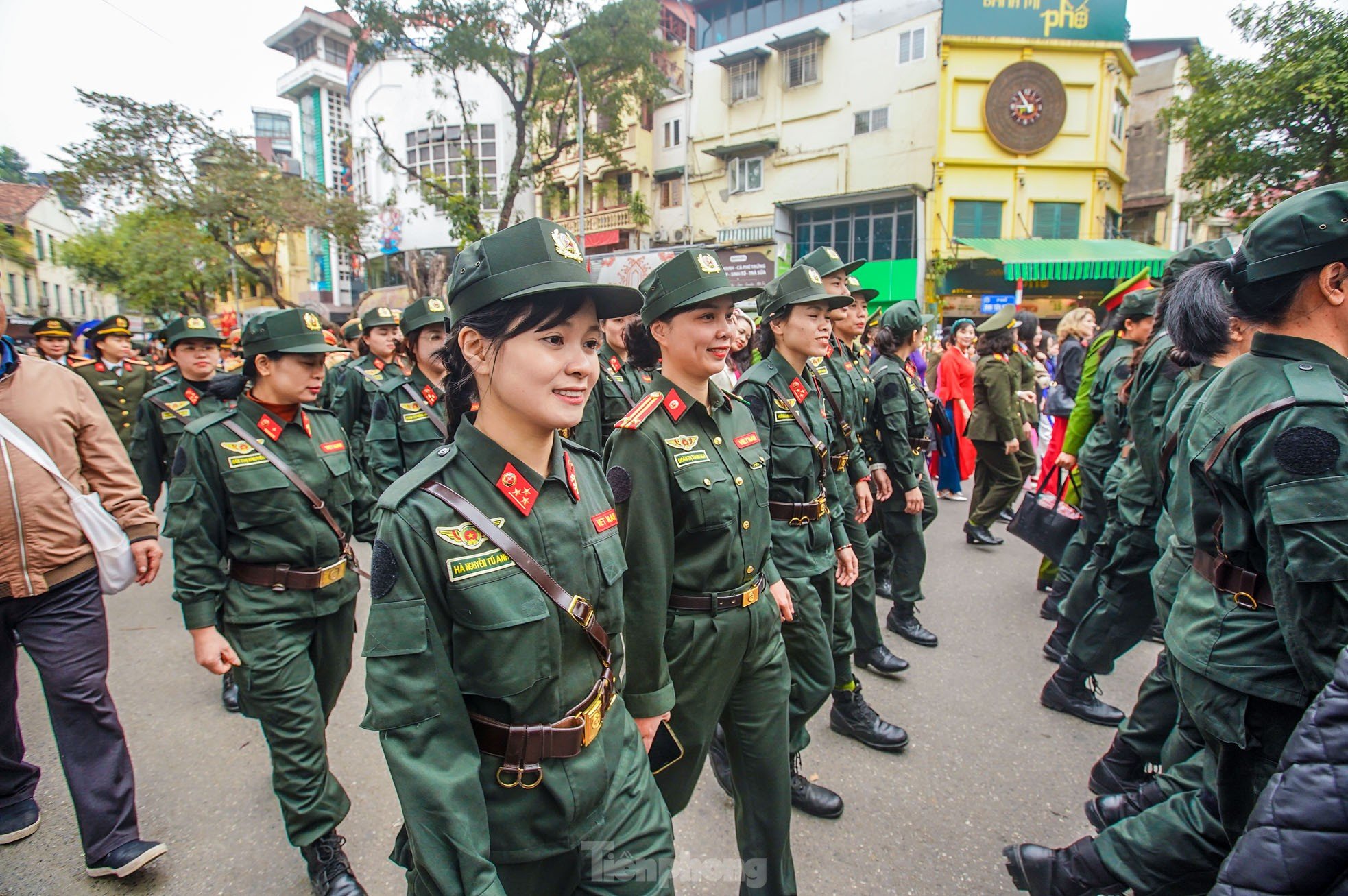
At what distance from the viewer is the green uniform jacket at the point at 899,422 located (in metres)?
4.53

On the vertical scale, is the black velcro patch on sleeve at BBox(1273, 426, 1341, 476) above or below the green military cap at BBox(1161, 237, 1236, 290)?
below

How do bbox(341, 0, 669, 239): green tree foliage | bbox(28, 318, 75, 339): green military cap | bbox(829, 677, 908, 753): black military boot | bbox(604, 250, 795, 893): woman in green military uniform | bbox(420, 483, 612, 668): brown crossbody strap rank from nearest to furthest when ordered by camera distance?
bbox(420, 483, 612, 668): brown crossbody strap, bbox(604, 250, 795, 893): woman in green military uniform, bbox(829, 677, 908, 753): black military boot, bbox(28, 318, 75, 339): green military cap, bbox(341, 0, 669, 239): green tree foliage

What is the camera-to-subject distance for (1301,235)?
1755 millimetres

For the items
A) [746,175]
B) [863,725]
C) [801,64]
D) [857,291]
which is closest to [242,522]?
[863,725]

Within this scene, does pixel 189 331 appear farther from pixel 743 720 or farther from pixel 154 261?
pixel 154 261

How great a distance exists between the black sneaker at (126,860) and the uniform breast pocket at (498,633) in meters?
2.15

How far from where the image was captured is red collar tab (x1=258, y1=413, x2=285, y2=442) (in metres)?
2.87

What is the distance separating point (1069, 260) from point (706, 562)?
2271 cm

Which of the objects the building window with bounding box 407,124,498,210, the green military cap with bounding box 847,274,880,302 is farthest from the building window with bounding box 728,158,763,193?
the green military cap with bounding box 847,274,880,302

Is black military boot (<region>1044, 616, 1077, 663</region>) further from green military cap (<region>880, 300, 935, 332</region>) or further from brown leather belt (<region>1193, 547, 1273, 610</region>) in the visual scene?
brown leather belt (<region>1193, 547, 1273, 610</region>)

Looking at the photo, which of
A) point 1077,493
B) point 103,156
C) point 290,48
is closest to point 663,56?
point 103,156

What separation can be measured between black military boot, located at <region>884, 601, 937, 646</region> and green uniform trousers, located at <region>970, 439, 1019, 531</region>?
6.81 ft

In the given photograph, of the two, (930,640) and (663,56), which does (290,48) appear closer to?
(663,56)

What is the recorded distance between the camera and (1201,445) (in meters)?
1.95
